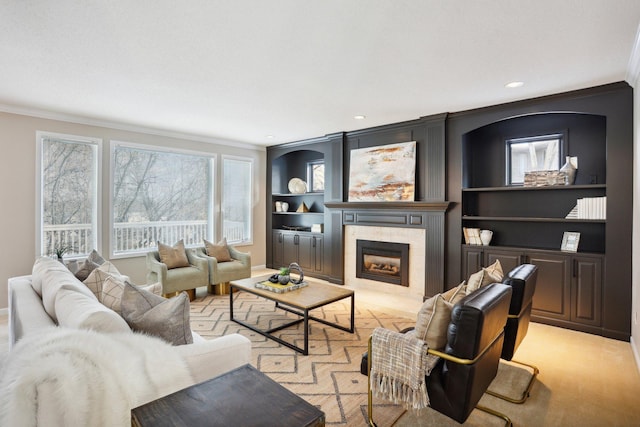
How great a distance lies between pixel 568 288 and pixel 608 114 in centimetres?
184

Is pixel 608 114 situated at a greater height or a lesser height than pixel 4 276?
greater

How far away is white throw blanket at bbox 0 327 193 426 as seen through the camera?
1.05 metres

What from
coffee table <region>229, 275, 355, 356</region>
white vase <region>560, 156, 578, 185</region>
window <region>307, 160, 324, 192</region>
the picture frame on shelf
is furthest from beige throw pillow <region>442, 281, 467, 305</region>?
window <region>307, 160, 324, 192</region>

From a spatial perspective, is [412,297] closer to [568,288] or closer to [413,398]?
[568,288]

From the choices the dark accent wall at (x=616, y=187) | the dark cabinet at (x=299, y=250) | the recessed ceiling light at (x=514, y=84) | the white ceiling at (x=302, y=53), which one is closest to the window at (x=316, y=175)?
the dark cabinet at (x=299, y=250)

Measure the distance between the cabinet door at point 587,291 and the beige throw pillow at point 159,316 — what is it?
12.7 ft

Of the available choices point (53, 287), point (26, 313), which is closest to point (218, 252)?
point (53, 287)

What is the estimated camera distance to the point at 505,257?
4004 millimetres

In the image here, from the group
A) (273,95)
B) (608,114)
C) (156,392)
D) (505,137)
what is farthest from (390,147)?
(156,392)

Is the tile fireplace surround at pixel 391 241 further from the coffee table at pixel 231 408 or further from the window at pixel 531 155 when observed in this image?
the coffee table at pixel 231 408

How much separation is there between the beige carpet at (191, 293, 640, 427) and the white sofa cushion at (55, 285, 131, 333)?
1363 mm

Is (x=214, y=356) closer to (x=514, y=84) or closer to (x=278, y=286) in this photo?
(x=278, y=286)

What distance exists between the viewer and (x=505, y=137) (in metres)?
4.42

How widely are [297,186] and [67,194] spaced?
368 centimetres
